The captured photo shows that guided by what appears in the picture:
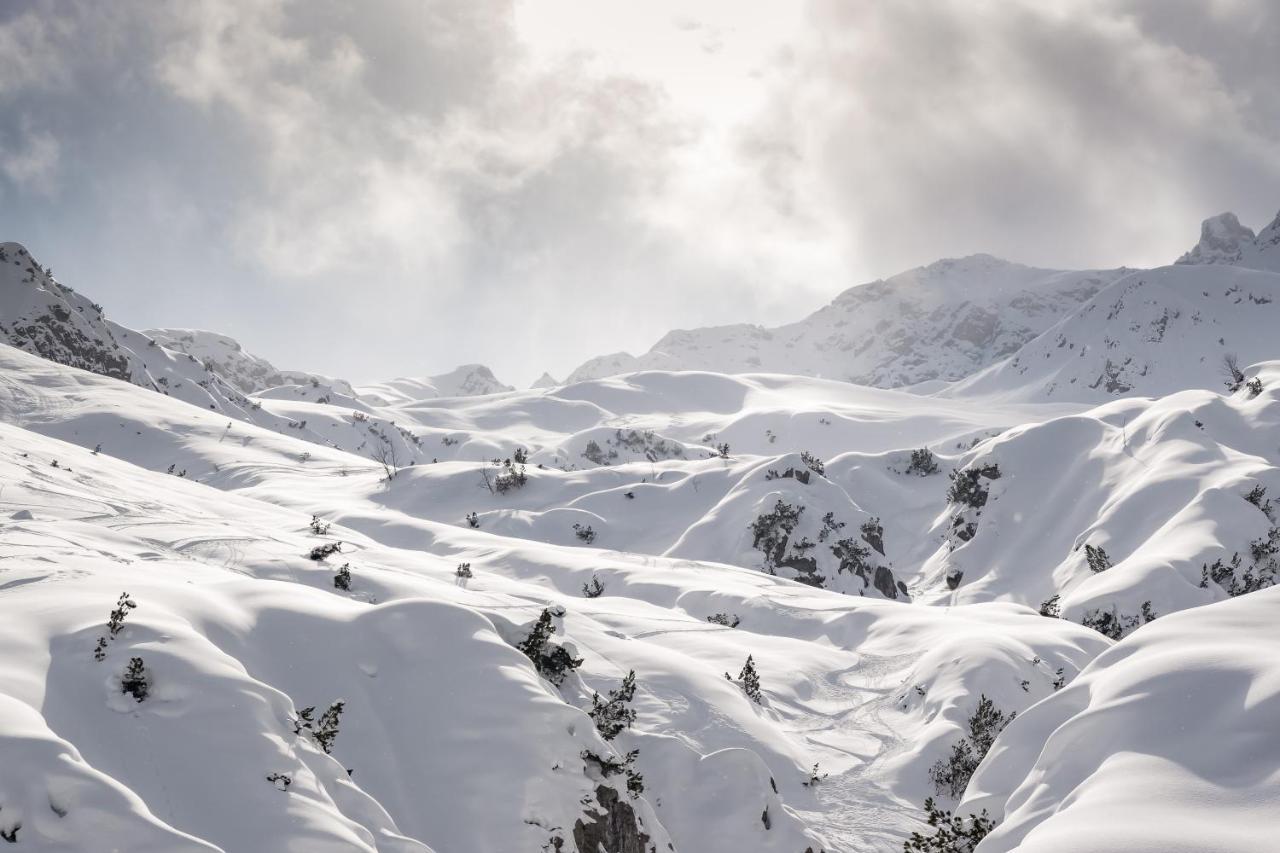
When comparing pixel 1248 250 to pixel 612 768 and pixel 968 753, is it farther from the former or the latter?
pixel 612 768

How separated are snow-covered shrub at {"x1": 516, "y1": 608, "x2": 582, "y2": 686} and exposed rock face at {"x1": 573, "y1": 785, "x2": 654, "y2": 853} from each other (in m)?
2.27

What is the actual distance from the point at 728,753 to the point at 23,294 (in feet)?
222

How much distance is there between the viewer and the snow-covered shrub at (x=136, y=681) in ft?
20.0

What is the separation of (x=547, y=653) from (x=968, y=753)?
8299 millimetres

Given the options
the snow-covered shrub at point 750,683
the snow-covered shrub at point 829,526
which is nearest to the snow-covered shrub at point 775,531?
the snow-covered shrub at point 829,526

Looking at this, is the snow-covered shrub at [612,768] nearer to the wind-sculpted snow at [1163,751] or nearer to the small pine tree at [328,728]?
the small pine tree at [328,728]

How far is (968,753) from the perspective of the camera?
40.7ft

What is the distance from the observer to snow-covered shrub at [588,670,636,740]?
9.58 m

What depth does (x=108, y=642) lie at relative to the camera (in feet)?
21.2

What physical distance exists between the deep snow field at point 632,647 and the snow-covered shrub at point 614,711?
18 cm

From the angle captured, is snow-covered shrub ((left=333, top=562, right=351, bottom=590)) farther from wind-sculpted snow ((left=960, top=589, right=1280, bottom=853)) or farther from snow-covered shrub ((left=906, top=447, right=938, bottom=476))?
snow-covered shrub ((left=906, top=447, right=938, bottom=476))

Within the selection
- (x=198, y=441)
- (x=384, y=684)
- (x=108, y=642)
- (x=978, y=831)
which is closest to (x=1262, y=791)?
(x=978, y=831)

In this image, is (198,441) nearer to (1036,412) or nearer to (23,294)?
(23,294)

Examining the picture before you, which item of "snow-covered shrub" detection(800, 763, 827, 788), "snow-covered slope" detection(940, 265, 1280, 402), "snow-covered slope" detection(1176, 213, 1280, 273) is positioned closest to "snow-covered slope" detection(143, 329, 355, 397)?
"snow-covered slope" detection(940, 265, 1280, 402)
